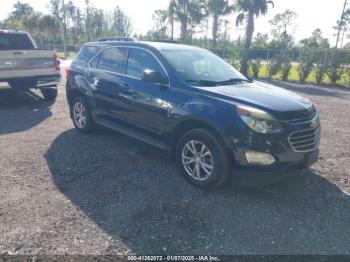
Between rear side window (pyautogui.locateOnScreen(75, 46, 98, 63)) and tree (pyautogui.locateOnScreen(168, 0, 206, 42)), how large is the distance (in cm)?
3612

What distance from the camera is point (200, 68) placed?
4.57 m

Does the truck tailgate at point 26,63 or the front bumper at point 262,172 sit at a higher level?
the truck tailgate at point 26,63

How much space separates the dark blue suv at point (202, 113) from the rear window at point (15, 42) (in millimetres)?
4924

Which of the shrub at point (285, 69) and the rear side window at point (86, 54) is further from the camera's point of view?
the shrub at point (285, 69)

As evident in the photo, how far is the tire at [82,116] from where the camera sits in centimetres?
573

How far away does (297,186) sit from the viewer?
13.0 ft

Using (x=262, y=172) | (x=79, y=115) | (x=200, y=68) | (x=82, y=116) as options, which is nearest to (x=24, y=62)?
(x=79, y=115)

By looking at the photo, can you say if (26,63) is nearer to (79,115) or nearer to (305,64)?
(79,115)

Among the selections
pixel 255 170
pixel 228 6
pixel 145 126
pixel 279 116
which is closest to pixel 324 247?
pixel 255 170

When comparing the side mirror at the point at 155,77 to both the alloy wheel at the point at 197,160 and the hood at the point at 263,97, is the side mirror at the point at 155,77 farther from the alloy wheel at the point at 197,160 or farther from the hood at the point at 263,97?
the alloy wheel at the point at 197,160

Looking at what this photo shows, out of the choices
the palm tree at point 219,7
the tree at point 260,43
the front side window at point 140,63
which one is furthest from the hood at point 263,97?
the palm tree at point 219,7

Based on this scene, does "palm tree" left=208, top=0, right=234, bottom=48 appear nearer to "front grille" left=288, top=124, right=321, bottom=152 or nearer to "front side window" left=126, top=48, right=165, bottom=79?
"front side window" left=126, top=48, right=165, bottom=79

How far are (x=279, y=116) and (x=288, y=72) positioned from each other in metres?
14.1

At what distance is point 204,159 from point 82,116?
3.10 m
